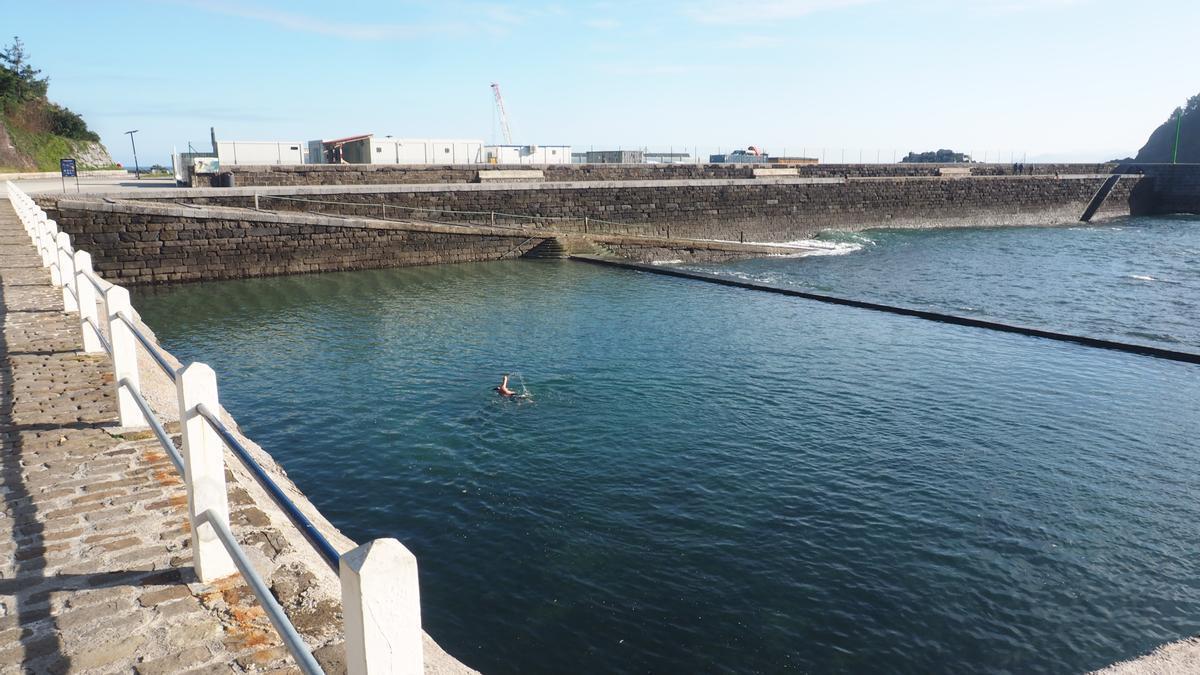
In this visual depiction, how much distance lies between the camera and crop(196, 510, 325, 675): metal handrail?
251 cm

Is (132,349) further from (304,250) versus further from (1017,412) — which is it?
(304,250)

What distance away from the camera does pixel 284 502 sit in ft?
9.38

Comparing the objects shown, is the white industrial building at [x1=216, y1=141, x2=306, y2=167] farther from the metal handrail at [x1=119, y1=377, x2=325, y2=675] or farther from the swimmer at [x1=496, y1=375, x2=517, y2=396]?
the metal handrail at [x1=119, y1=377, x2=325, y2=675]

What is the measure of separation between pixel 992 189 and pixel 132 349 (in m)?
56.9

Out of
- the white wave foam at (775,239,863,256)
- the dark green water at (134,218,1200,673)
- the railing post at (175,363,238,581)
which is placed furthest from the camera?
the white wave foam at (775,239,863,256)

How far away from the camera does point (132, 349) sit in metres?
5.80

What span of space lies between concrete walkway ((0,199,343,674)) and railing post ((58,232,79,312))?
3.56 metres

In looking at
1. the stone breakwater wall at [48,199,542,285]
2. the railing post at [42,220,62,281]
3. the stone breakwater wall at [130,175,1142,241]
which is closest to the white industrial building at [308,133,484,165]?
the stone breakwater wall at [130,175,1142,241]

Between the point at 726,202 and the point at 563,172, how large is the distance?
8.86 meters

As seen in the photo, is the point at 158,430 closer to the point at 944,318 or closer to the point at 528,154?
the point at 944,318

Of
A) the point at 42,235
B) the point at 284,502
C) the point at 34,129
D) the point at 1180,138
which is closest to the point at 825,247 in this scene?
the point at 42,235

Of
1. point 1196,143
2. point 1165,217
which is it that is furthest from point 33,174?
point 1196,143

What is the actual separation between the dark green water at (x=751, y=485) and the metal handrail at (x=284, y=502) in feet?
9.43

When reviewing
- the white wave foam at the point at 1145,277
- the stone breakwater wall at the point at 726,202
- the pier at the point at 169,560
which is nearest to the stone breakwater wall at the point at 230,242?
the stone breakwater wall at the point at 726,202
